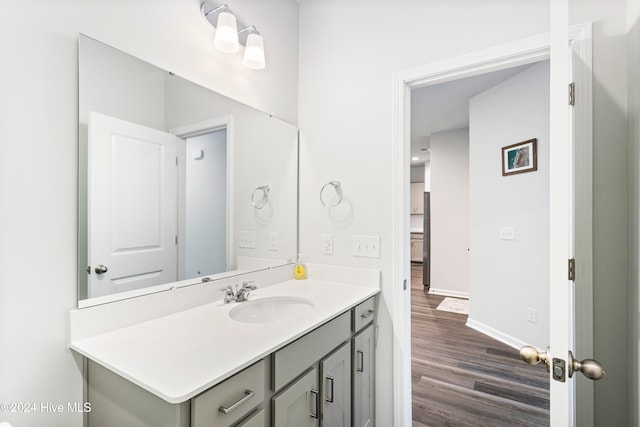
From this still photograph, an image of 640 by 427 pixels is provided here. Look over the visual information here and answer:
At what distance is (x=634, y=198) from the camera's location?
1.18 metres

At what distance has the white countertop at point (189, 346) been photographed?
78cm

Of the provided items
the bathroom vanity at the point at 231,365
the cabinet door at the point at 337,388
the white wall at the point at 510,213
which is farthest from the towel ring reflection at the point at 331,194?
the white wall at the point at 510,213

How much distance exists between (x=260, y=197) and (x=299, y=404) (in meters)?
1.14

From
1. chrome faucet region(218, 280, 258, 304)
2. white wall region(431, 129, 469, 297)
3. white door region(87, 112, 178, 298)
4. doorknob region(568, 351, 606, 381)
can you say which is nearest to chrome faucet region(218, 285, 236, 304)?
chrome faucet region(218, 280, 258, 304)

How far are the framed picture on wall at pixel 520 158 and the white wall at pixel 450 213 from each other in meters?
1.58

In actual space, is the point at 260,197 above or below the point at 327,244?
above

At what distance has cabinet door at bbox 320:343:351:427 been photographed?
1253 millimetres

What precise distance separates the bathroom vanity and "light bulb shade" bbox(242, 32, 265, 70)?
Result: 1.20 m

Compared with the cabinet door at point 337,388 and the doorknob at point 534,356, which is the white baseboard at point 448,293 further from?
the doorknob at point 534,356

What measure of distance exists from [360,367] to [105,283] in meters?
1.21

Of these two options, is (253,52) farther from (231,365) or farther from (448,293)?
(448,293)

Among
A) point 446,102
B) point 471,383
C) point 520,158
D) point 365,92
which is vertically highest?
point 446,102

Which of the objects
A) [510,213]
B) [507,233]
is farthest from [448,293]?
[510,213]

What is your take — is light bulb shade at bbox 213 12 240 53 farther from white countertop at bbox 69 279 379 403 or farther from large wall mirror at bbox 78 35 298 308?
white countertop at bbox 69 279 379 403
